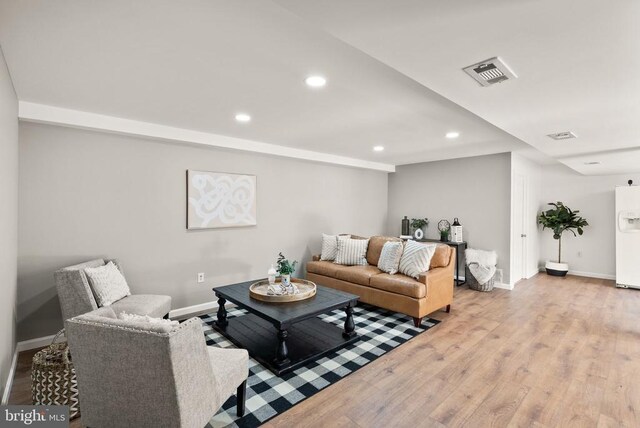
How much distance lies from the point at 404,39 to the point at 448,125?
2.28 metres

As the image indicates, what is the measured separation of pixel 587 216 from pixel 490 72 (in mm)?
6144

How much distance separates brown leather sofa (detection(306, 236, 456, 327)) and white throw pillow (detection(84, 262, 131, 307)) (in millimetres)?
2584

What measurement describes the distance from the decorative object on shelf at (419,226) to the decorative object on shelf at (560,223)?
2382 mm

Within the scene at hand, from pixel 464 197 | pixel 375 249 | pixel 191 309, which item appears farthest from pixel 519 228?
pixel 191 309

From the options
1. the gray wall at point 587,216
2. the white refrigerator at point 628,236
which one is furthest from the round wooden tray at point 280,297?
the gray wall at point 587,216

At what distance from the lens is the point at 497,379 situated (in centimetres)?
244

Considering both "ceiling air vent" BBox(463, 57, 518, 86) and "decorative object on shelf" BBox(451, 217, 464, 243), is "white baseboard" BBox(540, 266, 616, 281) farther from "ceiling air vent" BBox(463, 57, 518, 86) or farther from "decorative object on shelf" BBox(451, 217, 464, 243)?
"ceiling air vent" BBox(463, 57, 518, 86)

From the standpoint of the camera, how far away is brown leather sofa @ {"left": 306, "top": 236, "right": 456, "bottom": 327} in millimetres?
3516

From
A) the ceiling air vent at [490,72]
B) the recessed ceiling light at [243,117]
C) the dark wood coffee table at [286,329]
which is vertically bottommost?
the dark wood coffee table at [286,329]

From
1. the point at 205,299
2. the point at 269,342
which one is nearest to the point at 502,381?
the point at 269,342

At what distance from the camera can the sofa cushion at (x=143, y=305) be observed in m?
2.73

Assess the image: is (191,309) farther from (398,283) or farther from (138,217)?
(398,283)

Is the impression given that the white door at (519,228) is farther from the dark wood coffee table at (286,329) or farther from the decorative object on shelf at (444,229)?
the dark wood coffee table at (286,329)

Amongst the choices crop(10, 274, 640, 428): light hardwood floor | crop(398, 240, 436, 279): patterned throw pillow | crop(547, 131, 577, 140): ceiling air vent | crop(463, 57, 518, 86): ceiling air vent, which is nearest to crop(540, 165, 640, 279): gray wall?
crop(10, 274, 640, 428): light hardwood floor
